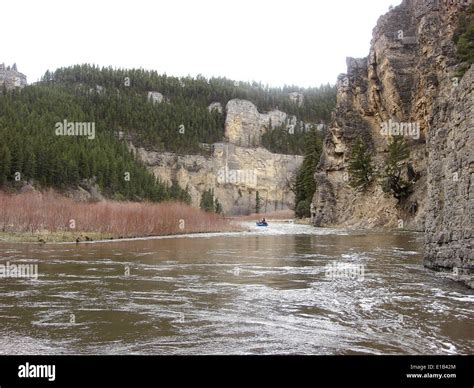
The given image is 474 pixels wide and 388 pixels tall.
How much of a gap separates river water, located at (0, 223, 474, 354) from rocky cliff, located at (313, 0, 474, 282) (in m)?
3.55

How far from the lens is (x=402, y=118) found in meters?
53.8

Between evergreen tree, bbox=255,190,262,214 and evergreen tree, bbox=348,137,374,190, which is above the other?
evergreen tree, bbox=348,137,374,190

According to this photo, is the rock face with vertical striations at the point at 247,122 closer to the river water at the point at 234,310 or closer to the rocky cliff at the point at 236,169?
the rocky cliff at the point at 236,169

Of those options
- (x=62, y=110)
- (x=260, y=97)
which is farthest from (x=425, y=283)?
(x=260, y=97)

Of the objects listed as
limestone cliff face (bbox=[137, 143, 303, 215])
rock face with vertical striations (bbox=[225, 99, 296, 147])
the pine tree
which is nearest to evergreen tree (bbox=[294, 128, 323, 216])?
limestone cliff face (bbox=[137, 143, 303, 215])

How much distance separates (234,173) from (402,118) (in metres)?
69.4

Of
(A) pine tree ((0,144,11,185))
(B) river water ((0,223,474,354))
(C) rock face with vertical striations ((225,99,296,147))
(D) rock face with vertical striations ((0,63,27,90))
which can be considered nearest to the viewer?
(B) river water ((0,223,474,354))

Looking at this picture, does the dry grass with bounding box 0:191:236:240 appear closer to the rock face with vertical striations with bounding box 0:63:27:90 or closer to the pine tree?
the pine tree

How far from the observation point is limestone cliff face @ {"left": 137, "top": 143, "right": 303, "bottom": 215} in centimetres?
11306

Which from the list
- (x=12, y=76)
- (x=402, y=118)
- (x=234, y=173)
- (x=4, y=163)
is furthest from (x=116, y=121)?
(x=402, y=118)

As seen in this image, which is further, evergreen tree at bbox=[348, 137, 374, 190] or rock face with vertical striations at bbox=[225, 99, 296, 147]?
rock face with vertical striations at bbox=[225, 99, 296, 147]

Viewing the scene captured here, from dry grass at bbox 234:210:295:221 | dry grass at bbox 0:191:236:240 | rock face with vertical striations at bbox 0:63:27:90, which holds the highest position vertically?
rock face with vertical striations at bbox 0:63:27:90
